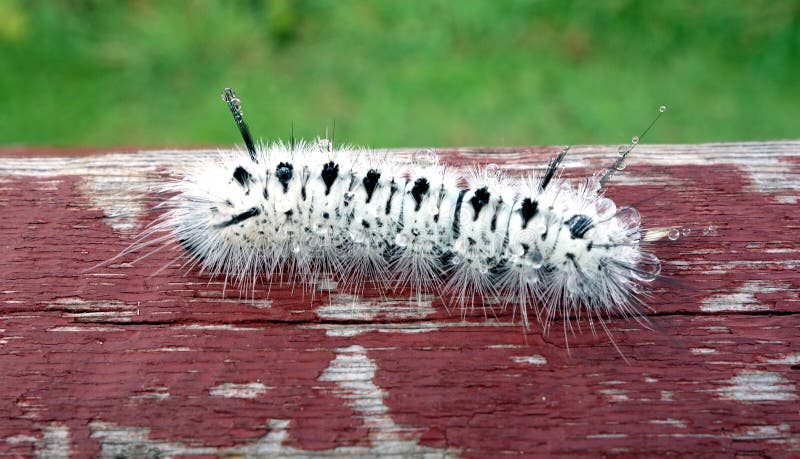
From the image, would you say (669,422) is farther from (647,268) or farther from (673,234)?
(673,234)

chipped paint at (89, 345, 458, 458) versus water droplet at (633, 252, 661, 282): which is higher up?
water droplet at (633, 252, 661, 282)

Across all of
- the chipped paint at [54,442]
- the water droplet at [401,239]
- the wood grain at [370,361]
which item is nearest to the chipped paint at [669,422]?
the wood grain at [370,361]

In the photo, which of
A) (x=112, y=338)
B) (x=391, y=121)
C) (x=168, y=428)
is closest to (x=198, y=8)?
(x=391, y=121)

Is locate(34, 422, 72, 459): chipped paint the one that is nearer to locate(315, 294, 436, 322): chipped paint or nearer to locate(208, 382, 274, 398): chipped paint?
locate(208, 382, 274, 398): chipped paint

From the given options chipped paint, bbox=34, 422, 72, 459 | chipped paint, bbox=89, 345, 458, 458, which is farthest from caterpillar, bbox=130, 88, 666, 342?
chipped paint, bbox=34, 422, 72, 459

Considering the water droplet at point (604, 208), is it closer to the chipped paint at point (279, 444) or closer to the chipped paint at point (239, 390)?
the chipped paint at point (279, 444)

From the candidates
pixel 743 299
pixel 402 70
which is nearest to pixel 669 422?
pixel 743 299
